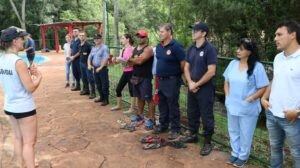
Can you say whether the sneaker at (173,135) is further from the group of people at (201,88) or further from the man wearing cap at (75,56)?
the man wearing cap at (75,56)

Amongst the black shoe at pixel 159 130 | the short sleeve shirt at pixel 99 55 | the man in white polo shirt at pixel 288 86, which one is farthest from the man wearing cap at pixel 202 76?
the short sleeve shirt at pixel 99 55

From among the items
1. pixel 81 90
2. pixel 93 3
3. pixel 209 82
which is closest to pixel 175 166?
pixel 209 82

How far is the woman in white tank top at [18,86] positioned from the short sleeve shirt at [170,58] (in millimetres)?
2003

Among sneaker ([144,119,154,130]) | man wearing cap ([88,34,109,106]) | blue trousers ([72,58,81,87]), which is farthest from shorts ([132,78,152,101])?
blue trousers ([72,58,81,87])

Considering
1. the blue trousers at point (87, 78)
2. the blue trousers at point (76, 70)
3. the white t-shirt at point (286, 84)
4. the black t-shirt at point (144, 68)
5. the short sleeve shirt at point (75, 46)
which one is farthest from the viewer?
the blue trousers at point (76, 70)

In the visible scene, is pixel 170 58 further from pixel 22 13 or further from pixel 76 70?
pixel 22 13

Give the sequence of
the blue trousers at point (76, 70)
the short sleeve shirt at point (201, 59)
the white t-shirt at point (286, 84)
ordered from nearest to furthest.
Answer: the white t-shirt at point (286, 84) < the short sleeve shirt at point (201, 59) < the blue trousers at point (76, 70)

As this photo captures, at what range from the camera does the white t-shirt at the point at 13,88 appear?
3.95 meters

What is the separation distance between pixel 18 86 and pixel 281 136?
2716mm

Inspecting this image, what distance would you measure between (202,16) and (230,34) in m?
1.04

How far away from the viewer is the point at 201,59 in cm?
500

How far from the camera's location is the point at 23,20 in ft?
107

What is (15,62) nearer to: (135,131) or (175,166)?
(175,166)

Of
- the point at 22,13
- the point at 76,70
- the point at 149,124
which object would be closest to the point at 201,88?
the point at 149,124
